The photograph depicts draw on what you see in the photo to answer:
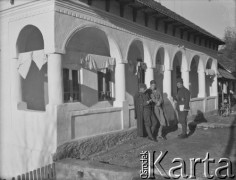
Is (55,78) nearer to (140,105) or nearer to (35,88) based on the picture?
(35,88)

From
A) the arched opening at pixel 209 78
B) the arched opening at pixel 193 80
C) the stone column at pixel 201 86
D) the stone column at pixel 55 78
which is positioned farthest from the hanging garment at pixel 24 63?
the arched opening at pixel 209 78

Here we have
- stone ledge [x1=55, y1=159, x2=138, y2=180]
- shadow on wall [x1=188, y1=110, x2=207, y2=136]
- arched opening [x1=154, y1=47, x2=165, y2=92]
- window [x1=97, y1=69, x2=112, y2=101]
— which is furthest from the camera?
arched opening [x1=154, y1=47, x2=165, y2=92]

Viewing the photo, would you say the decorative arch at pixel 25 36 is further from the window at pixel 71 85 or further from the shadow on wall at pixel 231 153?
the shadow on wall at pixel 231 153

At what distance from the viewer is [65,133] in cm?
741

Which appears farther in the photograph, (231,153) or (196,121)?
(196,121)

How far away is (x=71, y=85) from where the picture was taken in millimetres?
8938

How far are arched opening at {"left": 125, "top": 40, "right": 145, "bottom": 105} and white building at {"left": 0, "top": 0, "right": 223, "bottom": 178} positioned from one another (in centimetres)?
8

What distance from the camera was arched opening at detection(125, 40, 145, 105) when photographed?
11.0 m

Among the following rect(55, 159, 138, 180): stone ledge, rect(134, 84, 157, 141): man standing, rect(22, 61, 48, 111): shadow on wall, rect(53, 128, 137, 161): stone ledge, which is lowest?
rect(55, 159, 138, 180): stone ledge

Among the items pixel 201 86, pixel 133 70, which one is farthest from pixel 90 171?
pixel 201 86

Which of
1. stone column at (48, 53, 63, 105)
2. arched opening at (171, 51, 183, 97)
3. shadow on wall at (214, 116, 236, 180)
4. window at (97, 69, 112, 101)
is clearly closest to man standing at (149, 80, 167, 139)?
window at (97, 69, 112, 101)

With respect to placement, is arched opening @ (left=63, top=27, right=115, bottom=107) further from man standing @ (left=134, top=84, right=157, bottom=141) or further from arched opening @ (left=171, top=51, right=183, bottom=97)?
arched opening @ (left=171, top=51, right=183, bottom=97)

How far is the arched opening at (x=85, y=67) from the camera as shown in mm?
8415

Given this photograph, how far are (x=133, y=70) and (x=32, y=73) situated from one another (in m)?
3.97
